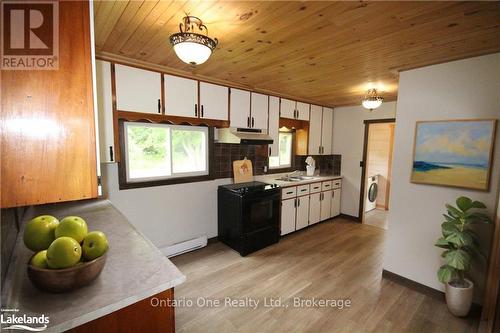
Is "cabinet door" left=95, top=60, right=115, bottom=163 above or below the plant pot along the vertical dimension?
above

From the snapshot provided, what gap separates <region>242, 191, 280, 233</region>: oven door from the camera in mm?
3053

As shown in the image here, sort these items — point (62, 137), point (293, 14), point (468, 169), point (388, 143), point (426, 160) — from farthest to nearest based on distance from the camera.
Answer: point (388, 143), point (426, 160), point (468, 169), point (293, 14), point (62, 137)

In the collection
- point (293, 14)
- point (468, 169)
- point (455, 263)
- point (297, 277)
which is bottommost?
point (297, 277)

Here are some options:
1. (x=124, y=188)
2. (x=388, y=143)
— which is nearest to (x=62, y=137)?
(x=124, y=188)

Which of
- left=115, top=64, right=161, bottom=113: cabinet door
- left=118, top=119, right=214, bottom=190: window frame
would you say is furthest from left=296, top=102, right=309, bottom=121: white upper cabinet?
left=115, top=64, right=161, bottom=113: cabinet door

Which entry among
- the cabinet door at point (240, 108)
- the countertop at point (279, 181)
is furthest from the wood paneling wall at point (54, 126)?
the countertop at point (279, 181)

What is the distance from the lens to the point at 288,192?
366 centimetres

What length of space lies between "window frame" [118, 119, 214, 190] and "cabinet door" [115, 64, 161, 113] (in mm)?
222

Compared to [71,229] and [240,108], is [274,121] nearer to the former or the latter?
[240,108]

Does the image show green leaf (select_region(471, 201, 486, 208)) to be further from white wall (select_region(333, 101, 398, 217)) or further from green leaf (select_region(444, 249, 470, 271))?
white wall (select_region(333, 101, 398, 217))

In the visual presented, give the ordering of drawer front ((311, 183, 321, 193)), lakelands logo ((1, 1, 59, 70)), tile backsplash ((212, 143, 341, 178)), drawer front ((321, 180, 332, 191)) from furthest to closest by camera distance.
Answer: drawer front ((321, 180, 332, 191)), drawer front ((311, 183, 321, 193)), tile backsplash ((212, 143, 341, 178)), lakelands logo ((1, 1, 59, 70))

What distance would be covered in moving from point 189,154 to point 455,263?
10.0 ft

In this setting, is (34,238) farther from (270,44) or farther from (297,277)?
(297,277)

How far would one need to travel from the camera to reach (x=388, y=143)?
5418 mm
